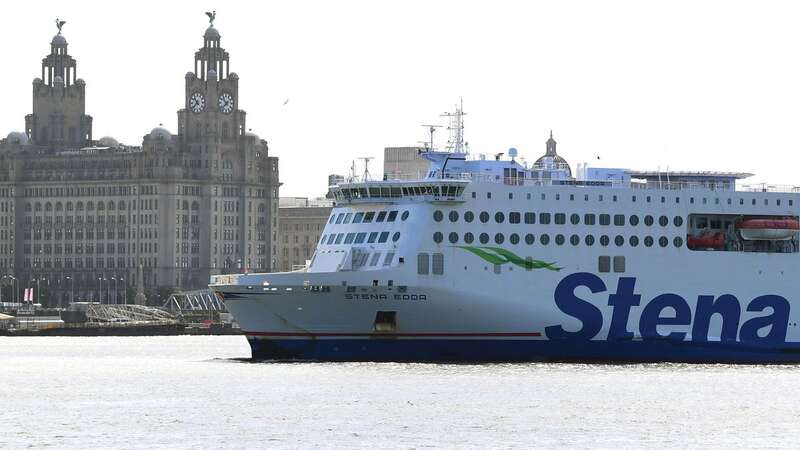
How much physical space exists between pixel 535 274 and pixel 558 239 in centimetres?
175

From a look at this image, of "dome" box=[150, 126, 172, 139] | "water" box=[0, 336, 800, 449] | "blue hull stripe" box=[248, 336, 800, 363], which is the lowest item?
"water" box=[0, 336, 800, 449]

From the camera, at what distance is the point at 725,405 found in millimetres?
66062

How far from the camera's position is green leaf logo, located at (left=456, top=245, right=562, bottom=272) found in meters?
77.2

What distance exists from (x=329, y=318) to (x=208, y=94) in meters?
125

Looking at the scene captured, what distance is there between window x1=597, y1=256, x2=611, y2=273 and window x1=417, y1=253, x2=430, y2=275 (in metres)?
6.94

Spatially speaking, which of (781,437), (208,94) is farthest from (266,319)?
(208,94)

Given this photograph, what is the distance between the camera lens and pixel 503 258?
77438 mm

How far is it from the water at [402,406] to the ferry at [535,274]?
1.08 meters

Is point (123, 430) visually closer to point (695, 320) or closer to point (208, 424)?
point (208, 424)

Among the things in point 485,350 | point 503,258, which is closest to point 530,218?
point 503,258

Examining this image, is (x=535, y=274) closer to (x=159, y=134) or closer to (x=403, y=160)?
(x=403, y=160)

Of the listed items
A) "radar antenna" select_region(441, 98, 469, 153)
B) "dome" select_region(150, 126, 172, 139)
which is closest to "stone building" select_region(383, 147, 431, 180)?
"radar antenna" select_region(441, 98, 469, 153)

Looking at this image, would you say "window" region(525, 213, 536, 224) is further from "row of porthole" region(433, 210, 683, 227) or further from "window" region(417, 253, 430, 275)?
"window" region(417, 253, 430, 275)

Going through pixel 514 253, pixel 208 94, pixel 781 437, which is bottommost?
pixel 781 437
